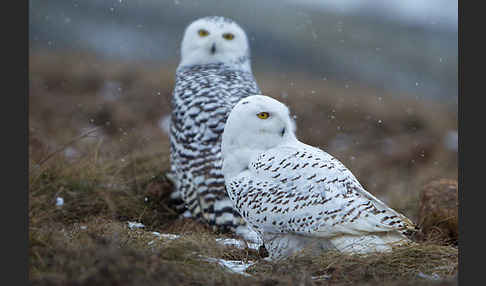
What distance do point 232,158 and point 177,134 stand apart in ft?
3.76

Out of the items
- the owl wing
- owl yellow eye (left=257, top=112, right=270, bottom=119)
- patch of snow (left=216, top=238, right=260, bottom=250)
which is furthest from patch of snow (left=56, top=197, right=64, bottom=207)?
owl yellow eye (left=257, top=112, right=270, bottom=119)

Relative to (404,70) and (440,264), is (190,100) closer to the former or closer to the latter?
(440,264)

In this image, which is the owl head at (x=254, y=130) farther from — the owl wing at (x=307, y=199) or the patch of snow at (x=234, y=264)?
the patch of snow at (x=234, y=264)

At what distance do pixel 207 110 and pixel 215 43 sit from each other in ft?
2.68

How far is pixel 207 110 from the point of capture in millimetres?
4090

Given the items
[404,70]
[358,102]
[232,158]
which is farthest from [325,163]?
[404,70]

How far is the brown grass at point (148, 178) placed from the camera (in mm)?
2555

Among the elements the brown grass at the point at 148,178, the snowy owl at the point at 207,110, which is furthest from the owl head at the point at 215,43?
the brown grass at the point at 148,178

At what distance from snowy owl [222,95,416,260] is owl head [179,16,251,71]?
5.10 feet

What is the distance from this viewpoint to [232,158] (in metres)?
3.22

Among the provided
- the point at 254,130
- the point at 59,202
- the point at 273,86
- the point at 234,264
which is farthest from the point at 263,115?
the point at 273,86

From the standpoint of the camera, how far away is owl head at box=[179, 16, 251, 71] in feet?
15.0

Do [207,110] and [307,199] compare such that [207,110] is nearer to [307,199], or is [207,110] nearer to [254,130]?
[254,130]

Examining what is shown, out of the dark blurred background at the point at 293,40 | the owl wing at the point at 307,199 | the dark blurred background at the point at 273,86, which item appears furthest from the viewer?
the dark blurred background at the point at 293,40
